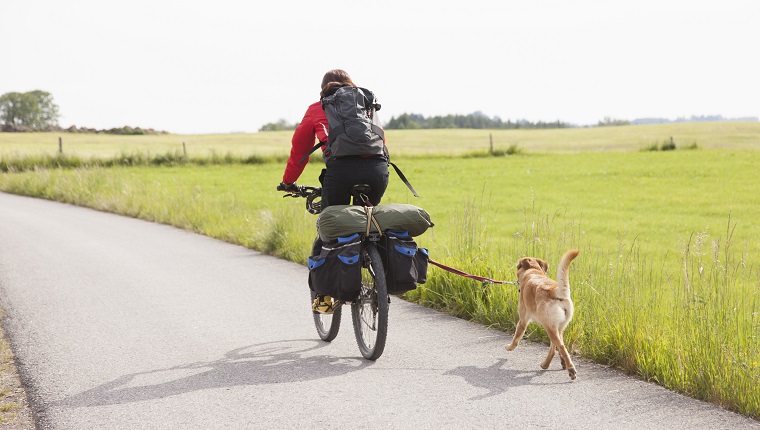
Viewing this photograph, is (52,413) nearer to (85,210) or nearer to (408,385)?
(408,385)

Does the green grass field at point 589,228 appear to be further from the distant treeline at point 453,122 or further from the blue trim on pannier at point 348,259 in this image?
the distant treeline at point 453,122

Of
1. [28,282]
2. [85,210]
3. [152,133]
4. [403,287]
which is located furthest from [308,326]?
[152,133]

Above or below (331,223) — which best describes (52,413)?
below

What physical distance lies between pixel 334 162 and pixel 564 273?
1.99m

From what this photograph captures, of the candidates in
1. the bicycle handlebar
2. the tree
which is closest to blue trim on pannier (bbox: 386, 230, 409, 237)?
the bicycle handlebar

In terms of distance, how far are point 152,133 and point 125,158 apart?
57.3 m

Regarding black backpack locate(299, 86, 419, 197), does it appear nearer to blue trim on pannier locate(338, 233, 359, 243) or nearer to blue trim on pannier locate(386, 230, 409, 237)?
blue trim on pannier locate(386, 230, 409, 237)

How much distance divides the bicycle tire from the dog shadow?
133cm

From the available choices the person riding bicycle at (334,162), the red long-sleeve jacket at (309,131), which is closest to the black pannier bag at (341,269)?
the person riding bicycle at (334,162)

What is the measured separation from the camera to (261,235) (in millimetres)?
13195

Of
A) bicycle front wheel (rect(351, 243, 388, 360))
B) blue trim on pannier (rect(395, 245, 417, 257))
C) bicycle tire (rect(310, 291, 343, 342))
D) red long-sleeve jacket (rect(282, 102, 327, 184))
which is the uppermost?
red long-sleeve jacket (rect(282, 102, 327, 184))

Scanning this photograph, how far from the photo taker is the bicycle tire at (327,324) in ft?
22.4

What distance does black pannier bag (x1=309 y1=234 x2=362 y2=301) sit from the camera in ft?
19.2

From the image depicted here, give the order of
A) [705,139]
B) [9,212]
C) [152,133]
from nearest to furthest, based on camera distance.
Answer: [9,212], [705,139], [152,133]
